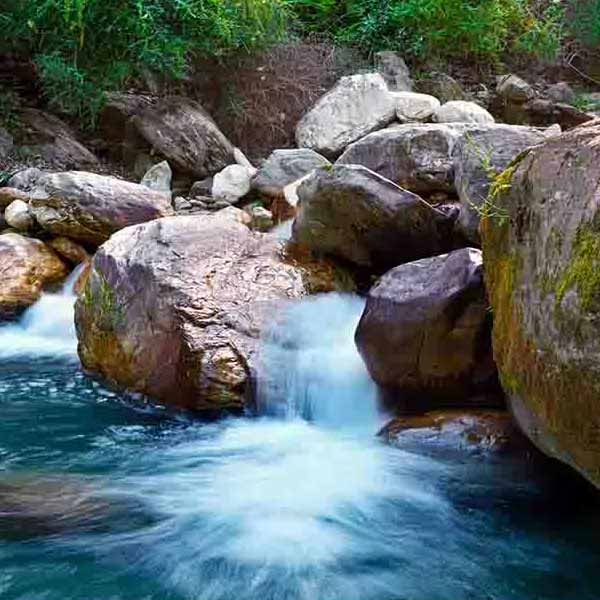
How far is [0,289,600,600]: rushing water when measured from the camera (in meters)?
2.26

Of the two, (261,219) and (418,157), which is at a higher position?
(418,157)

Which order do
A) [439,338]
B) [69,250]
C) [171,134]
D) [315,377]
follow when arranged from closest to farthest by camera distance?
1. [439,338]
2. [315,377]
3. [69,250]
4. [171,134]

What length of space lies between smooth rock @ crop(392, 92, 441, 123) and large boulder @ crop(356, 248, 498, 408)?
4.49 meters

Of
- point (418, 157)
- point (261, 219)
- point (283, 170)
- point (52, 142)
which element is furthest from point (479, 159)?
point (52, 142)

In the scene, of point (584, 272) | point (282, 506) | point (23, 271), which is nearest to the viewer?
point (584, 272)

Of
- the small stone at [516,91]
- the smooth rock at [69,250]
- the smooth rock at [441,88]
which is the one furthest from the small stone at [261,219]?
the small stone at [516,91]

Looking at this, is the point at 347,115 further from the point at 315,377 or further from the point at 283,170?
the point at 315,377

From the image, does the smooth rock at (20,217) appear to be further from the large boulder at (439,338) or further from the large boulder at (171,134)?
the large boulder at (439,338)

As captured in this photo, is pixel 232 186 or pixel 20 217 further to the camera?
pixel 232 186

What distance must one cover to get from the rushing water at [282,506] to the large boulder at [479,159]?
3.19ft

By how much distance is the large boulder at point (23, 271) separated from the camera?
5566 millimetres

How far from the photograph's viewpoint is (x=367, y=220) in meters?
4.34

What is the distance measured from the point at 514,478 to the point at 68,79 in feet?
20.6

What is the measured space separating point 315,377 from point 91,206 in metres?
2.95
